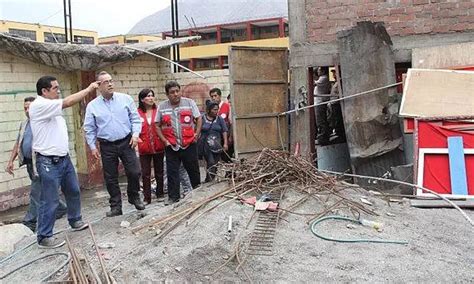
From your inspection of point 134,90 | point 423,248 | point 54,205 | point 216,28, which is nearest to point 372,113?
point 423,248

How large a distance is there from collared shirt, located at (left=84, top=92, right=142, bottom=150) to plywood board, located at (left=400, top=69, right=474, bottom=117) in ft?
10.9

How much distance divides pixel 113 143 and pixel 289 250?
239cm

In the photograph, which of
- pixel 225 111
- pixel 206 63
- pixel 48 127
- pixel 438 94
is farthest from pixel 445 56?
pixel 206 63

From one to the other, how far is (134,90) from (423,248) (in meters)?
7.52

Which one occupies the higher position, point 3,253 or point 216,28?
point 216,28

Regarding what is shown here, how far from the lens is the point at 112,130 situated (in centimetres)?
564

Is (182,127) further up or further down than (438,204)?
further up

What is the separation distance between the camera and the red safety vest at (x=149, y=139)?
6.44 meters

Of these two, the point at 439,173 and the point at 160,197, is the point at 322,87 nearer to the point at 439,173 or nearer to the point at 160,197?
the point at 439,173

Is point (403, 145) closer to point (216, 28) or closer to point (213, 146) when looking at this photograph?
point (213, 146)

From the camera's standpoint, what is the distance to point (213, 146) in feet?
23.7

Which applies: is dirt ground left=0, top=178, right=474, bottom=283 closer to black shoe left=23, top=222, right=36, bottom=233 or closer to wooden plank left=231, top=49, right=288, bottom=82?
black shoe left=23, top=222, right=36, bottom=233

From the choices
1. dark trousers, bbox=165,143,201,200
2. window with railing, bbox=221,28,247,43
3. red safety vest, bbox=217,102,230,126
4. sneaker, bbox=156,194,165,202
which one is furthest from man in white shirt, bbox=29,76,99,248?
window with railing, bbox=221,28,247,43

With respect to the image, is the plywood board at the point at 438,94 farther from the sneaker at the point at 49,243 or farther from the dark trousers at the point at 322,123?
the sneaker at the point at 49,243
